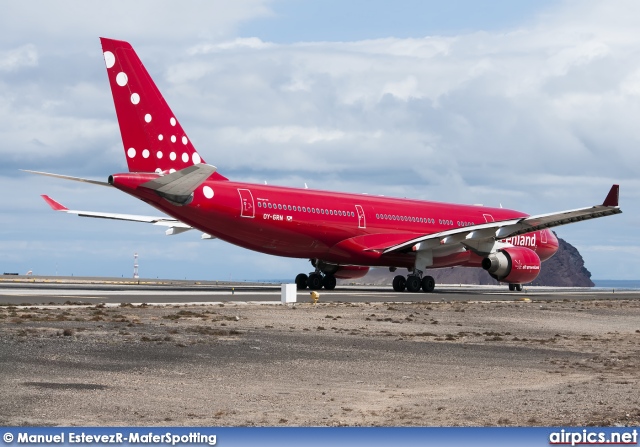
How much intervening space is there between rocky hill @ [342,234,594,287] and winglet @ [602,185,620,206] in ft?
156

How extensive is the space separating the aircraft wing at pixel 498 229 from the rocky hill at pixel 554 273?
1730 inches

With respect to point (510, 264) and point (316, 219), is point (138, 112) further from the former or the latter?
point (510, 264)

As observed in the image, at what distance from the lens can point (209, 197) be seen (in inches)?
1602

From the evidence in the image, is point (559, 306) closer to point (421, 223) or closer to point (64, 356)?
point (421, 223)

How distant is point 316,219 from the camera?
4503 cm

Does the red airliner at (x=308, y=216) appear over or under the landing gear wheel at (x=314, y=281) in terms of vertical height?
over

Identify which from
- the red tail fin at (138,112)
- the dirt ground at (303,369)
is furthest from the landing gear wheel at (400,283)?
the dirt ground at (303,369)

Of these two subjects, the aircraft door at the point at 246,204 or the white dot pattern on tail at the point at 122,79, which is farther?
the aircraft door at the point at 246,204

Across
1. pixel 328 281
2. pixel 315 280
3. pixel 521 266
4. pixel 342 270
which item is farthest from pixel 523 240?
pixel 315 280

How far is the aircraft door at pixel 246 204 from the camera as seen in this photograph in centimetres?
4175

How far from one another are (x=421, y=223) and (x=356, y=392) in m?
36.0

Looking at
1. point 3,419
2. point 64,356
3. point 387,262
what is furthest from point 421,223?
point 3,419

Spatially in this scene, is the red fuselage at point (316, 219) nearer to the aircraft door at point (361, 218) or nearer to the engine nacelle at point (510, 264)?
the aircraft door at point (361, 218)

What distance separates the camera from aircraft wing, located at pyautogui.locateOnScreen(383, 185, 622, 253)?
46.1m
